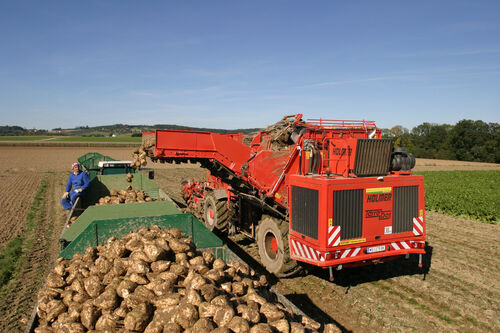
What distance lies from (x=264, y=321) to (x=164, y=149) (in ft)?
15.9

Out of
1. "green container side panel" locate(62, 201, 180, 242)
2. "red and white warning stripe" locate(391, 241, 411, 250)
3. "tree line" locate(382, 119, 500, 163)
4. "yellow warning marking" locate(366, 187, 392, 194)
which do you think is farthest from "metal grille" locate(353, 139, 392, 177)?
"tree line" locate(382, 119, 500, 163)

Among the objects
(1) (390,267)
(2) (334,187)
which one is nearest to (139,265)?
(2) (334,187)

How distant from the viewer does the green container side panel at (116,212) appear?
6219 mm

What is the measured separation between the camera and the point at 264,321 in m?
3.57

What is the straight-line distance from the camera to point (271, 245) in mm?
7348

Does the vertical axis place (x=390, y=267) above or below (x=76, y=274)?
below

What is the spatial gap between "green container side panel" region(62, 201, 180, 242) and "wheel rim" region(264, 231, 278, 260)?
1993 millimetres

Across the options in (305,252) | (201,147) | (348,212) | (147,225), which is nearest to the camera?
(348,212)

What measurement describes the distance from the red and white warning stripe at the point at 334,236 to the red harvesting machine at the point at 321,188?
0.05ft

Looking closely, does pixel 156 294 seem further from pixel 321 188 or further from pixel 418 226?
pixel 418 226

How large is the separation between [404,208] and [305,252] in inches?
77.7

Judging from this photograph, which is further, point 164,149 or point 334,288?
point 164,149

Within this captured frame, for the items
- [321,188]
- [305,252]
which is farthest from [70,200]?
[321,188]

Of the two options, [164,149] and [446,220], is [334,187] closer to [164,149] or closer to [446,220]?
[164,149]
